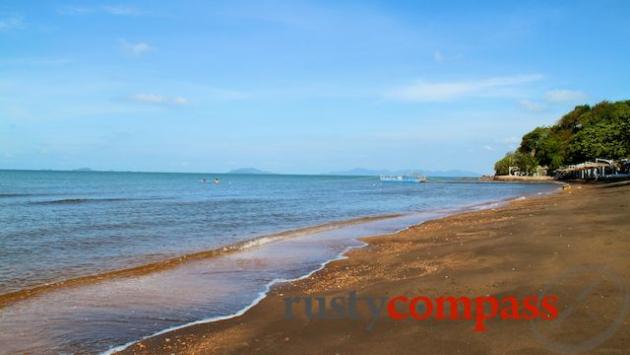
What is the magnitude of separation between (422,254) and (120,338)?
788 centimetres

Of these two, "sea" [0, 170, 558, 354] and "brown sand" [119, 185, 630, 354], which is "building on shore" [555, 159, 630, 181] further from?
"brown sand" [119, 185, 630, 354]

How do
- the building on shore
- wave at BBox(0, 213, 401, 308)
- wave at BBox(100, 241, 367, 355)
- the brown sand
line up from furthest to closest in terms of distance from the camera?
the building on shore, wave at BBox(0, 213, 401, 308), wave at BBox(100, 241, 367, 355), the brown sand

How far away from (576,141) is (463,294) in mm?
108994

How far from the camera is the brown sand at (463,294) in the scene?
570 cm

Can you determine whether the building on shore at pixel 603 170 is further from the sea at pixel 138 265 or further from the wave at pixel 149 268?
the wave at pixel 149 268

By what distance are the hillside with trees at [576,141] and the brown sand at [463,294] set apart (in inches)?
2710

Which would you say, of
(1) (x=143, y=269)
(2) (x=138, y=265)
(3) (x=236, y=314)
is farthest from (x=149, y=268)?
(3) (x=236, y=314)

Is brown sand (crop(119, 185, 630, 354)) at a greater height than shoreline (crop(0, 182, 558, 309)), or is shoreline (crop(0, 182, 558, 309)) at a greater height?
brown sand (crop(119, 185, 630, 354))

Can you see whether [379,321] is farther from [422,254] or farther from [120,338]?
[422,254]

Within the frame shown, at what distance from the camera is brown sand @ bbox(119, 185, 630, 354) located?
5699 millimetres

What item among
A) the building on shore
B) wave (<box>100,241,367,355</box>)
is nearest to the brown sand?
wave (<box>100,241,367,355</box>)

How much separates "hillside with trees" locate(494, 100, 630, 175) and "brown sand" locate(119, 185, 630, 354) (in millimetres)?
68823

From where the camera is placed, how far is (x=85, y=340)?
7.22 metres

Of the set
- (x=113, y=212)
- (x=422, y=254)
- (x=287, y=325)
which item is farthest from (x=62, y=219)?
(x=287, y=325)
